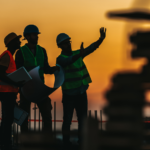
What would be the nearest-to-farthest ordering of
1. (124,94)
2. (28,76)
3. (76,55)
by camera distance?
(124,94), (28,76), (76,55)

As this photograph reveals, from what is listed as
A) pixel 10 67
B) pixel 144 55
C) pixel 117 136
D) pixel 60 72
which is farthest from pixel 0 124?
pixel 144 55

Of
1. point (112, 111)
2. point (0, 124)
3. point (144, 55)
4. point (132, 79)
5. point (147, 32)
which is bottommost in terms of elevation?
point (0, 124)

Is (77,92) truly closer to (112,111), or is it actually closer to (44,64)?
(44,64)

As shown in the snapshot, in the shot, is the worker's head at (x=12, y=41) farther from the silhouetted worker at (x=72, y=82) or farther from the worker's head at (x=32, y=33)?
the silhouetted worker at (x=72, y=82)

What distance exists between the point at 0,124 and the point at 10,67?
3.75ft

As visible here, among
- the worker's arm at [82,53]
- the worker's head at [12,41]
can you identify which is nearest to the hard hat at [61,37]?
the worker's arm at [82,53]

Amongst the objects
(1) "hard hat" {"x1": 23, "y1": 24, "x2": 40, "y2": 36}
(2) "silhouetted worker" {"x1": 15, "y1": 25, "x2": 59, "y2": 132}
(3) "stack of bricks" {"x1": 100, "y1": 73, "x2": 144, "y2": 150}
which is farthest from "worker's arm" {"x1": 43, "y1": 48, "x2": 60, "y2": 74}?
(3) "stack of bricks" {"x1": 100, "y1": 73, "x2": 144, "y2": 150}

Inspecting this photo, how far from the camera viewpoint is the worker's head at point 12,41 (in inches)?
255

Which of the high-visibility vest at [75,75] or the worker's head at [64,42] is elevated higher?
the worker's head at [64,42]

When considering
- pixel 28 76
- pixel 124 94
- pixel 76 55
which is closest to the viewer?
pixel 124 94

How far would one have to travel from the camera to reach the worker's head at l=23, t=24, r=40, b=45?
22.2 ft

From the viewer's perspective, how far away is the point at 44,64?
6.87m

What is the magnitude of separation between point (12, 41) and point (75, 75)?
142cm

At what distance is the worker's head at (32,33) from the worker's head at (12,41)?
0.33 meters
